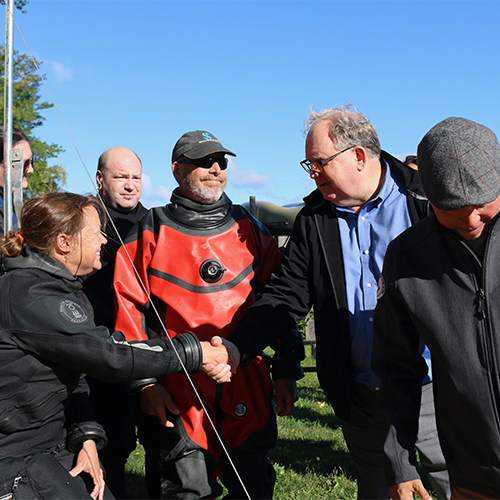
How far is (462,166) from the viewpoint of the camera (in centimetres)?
157

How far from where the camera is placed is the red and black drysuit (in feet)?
9.43

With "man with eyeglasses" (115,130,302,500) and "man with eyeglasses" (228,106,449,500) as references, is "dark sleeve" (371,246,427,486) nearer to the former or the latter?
"man with eyeglasses" (228,106,449,500)

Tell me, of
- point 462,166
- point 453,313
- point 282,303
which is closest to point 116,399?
point 282,303

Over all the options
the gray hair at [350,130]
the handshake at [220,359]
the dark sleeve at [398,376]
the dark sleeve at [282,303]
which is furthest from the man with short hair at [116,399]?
the dark sleeve at [398,376]

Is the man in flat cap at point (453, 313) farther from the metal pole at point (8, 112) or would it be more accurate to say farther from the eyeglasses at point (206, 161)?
the metal pole at point (8, 112)

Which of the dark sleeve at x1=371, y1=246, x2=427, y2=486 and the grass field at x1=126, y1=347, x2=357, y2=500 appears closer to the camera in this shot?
the dark sleeve at x1=371, y1=246, x2=427, y2=486

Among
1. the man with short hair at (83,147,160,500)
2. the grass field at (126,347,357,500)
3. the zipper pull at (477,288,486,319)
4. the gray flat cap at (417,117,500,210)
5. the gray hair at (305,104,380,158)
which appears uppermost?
the gray hair at (305,104,380,158)

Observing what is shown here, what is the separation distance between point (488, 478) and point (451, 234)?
2.63ft

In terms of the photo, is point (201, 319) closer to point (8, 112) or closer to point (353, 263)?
point (353, 263)

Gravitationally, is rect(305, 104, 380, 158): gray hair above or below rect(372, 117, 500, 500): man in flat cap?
above

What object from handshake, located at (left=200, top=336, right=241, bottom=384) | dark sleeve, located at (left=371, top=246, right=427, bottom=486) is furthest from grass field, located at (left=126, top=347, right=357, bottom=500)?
dark sleeve, located at (left=371, top=246, right=427, bottom=486)

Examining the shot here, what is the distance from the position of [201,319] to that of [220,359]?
1.10 ft

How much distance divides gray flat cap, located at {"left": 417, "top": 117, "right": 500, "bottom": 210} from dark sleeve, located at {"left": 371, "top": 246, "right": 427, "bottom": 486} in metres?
0.45

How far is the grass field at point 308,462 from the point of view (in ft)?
13.6
